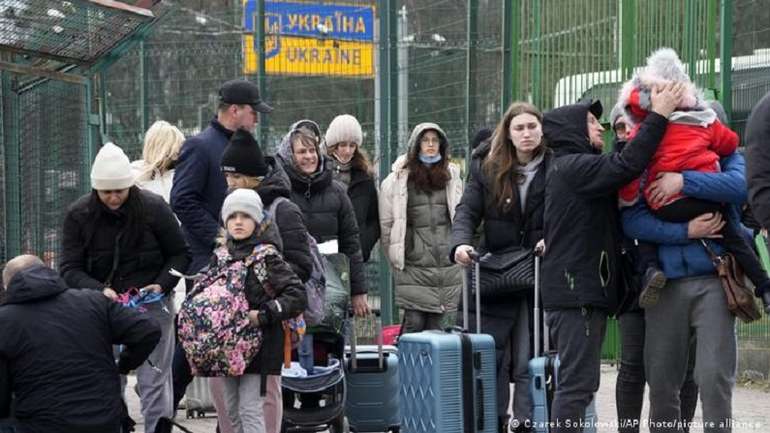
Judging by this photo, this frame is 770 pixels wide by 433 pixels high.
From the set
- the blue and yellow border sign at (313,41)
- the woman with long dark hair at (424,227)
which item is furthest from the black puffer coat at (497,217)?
the blue and yellow border sign at (313,41)

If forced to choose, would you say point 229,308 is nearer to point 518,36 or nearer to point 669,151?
point 669,151

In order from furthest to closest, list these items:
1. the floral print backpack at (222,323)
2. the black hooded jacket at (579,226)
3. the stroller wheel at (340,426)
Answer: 1. the stroller wheel at (340,426)
2. the floral print backpack at (222,323)
3. the black hooded jacket at (579,226)

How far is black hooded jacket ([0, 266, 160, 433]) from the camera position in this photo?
7.37m

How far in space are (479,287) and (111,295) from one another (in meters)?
1.93

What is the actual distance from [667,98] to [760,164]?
4.61ft

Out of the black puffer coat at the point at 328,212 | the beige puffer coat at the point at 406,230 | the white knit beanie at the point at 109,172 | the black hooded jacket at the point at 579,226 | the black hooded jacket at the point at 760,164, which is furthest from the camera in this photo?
the beige puffer coat at the point at 406,230

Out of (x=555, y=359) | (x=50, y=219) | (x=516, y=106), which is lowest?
(x=555, y=359)

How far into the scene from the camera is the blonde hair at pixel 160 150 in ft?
34.6

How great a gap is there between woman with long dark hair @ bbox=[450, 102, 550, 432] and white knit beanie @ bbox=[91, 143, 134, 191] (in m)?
1.78

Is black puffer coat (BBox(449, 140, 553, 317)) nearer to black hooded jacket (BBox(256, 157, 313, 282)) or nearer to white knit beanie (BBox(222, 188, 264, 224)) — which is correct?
black hooded jacket (BBox(256, 157, 313, 282))

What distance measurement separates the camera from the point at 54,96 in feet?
33.6

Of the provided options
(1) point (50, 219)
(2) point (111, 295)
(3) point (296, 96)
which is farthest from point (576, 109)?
(3) point (296, 96)

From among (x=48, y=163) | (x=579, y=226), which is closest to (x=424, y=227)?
(x=48, y=163)

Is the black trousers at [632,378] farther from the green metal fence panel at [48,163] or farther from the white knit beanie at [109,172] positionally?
the green metal fence panel at [48,163]
